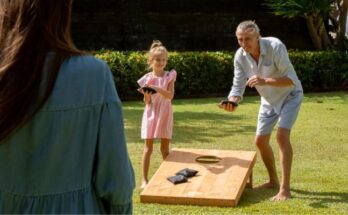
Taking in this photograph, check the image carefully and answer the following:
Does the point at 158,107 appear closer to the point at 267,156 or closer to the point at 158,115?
the point at 158,115

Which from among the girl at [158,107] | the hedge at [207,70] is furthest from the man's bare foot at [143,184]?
the hedge at [207,70]

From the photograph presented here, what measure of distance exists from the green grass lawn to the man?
39cm

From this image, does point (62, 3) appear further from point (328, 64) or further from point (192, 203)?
point (328, 64)

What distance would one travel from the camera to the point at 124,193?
239 centimetres

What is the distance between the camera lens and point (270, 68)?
6.61 m

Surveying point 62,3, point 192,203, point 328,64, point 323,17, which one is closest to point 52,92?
point 62,3

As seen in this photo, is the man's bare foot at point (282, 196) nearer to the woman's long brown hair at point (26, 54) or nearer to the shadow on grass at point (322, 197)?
the shadow on grass at point (322, 197)

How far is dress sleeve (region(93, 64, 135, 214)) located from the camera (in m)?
2.35

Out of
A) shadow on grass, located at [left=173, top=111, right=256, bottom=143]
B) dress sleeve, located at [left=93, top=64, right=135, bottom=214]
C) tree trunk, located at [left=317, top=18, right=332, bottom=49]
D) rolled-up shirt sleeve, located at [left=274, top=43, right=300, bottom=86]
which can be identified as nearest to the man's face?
rolled-up shirt sleeve, located at [left=274, top=43, right=300, bottom=86]

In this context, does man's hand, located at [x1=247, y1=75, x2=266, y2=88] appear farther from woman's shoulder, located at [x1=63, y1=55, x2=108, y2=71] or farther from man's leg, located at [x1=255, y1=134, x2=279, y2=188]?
woman's shoulder, located at [x1=63, y1=55, x2=108, y2=71]

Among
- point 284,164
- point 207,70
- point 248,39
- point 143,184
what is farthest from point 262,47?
point 207,70

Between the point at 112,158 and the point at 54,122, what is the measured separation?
24 cm

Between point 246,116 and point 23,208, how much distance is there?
1056cm

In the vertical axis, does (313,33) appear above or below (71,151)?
below
